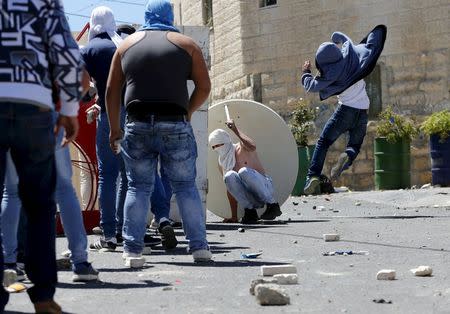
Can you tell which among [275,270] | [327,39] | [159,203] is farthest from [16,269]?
[327,39]

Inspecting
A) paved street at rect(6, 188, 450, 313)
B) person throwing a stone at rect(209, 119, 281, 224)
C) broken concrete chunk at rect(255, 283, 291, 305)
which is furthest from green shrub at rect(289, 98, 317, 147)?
broken concrete chunk at rect(255, 283, 291, 305)

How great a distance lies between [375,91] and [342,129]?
40.2 feet

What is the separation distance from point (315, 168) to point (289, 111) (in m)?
13.2

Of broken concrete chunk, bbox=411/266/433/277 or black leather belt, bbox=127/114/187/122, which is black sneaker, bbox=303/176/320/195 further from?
broken concrete chunk, bbox=411/266/433/277

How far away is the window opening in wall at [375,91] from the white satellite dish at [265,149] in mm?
11809

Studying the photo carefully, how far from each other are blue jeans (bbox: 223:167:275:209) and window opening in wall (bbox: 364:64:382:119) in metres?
12.9

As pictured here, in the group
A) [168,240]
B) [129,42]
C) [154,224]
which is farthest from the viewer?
[154,224]

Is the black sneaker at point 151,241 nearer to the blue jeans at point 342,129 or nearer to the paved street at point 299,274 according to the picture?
the paved street at point 299,274

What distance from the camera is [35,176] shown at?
15.0 feet

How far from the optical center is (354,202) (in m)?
16.3

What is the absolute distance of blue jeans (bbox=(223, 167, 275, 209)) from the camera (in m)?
12.6

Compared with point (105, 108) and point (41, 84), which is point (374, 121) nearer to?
point (105, 108)

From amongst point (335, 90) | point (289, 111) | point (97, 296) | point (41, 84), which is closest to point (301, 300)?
point (97, 296)

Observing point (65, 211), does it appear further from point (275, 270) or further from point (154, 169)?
point (154, 169)
